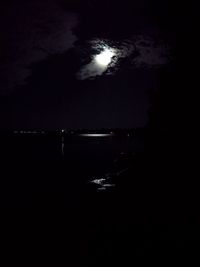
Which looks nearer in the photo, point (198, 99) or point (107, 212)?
point (107, 212)

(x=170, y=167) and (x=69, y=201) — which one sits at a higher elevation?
(x=170, y=167)

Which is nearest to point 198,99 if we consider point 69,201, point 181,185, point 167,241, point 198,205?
point 181,185

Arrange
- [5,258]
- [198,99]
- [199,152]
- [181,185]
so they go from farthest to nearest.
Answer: [198,99] → [199,152] → [181,185] → [5,258]

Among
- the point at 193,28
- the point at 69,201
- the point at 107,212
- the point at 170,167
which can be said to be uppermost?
the point at 193,28

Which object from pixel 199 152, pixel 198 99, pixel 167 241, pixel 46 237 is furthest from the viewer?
pixel 198 99

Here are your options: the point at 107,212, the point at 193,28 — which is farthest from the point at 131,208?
the point at 193,28

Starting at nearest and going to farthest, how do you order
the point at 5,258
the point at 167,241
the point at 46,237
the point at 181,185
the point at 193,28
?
the point at 167,241, the point at 5,258, the point at 46,237, the point at 181,185, the point at 193,28

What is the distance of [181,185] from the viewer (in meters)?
15.2

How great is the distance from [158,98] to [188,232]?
14.8m

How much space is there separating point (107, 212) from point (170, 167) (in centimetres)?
555

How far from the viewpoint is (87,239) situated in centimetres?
1227

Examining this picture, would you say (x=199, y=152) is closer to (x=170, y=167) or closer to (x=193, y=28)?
(x=170, y=167)

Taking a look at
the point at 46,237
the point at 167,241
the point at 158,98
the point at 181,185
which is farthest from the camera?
the point at 158,98

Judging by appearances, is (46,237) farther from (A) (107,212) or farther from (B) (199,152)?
(B) (199,152)
